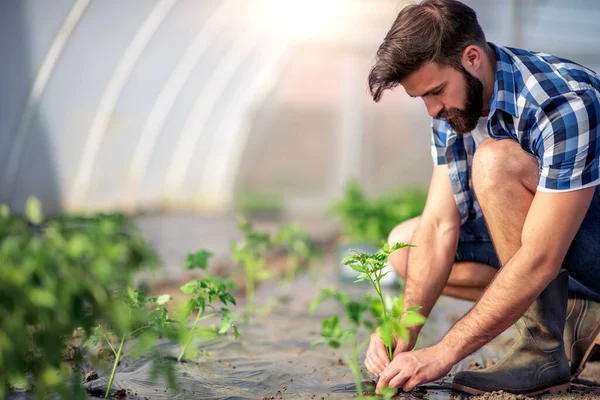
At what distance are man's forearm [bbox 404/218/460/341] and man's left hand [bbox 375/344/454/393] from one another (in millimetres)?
283

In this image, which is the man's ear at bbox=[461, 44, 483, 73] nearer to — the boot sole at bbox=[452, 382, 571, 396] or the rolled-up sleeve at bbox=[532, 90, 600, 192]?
the rolled-up sleeve at bbox=[532, 90, 600, 192]

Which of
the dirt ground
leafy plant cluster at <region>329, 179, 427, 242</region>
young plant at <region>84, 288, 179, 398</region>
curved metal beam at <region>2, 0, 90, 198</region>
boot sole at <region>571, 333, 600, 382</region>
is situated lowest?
the dirt ground

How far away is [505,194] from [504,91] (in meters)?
0.29

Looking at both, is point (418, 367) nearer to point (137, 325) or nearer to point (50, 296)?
point (137, 325)

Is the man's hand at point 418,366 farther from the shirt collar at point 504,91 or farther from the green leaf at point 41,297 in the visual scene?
the green leaf at point 41,297

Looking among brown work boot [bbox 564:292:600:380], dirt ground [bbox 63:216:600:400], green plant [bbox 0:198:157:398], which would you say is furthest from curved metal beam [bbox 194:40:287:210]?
green plant [bbox 0:198:157:398]

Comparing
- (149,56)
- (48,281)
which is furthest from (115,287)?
(149,56)

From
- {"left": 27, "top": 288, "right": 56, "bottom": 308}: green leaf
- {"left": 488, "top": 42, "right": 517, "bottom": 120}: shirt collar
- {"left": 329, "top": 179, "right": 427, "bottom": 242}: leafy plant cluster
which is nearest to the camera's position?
{"left": 27, "top": 288, "right": 56, "bottom": 308}: green leaf

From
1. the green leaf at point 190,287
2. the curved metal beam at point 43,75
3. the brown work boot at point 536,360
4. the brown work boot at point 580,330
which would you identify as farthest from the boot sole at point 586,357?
the curved metal beam at point 43,75

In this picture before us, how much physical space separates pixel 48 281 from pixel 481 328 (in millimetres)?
1091

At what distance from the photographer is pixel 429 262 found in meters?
2.08

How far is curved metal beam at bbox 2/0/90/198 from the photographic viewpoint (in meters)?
5.62

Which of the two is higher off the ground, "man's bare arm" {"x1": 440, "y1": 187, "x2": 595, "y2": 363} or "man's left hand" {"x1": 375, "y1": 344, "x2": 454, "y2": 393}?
"man's bare arm" {"x1": 440, "y1": 187, "x2": 595, "y2": 363}

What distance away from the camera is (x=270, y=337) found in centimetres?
279
